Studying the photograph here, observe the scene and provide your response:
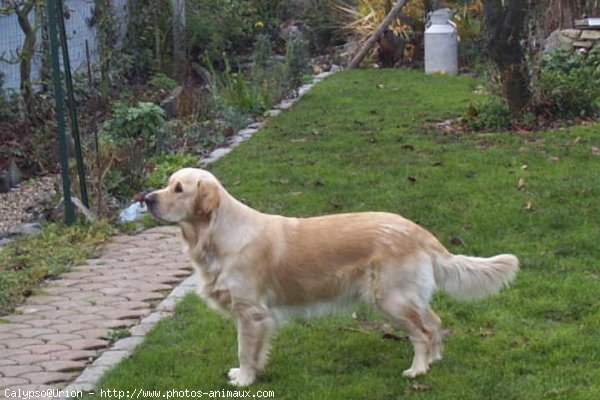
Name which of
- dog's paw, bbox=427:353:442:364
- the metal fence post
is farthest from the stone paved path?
dog's paw, bbox=427:353:442:364

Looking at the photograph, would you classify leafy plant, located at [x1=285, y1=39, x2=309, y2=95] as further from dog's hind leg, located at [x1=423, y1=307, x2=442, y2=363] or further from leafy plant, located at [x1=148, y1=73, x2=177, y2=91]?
dog's hind leg, located at [x1=423, y1=307, x2=442, y2=363]

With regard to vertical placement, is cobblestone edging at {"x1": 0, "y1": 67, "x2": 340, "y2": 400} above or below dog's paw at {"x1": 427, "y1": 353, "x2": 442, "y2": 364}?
below

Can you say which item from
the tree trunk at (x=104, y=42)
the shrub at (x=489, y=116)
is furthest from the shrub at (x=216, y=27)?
the shrub at (x=489, y=116)

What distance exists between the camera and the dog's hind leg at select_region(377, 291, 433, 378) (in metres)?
5.09

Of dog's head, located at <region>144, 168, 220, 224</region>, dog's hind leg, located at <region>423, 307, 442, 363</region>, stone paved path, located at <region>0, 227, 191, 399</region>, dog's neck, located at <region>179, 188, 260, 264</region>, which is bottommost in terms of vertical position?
stone paved path, located at <region>0, 227, 191, 399</region>

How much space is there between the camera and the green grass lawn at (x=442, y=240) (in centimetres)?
519

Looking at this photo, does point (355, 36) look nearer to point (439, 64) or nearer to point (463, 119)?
point (439, 64)

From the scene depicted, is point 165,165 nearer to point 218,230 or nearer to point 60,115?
point 60,115

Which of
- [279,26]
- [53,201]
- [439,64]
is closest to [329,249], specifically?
[53,201]

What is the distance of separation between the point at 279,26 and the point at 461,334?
17172 mm

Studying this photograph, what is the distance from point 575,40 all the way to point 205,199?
12.2 metres

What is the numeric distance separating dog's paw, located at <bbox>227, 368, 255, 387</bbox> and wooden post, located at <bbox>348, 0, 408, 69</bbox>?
47.4 ft

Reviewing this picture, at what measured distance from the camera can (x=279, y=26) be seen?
22250mm

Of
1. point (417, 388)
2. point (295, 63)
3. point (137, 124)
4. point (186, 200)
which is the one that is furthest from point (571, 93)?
point (186, 200)
